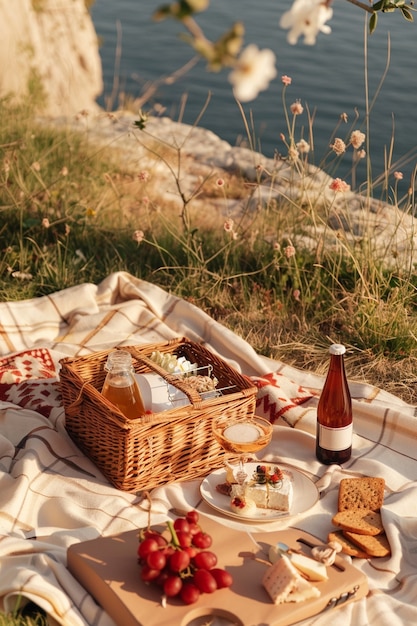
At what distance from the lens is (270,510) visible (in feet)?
9.32

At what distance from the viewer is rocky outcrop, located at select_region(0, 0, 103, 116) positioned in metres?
9.62

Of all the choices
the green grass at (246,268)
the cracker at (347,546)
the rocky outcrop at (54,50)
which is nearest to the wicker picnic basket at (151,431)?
the cracker at (347,546)

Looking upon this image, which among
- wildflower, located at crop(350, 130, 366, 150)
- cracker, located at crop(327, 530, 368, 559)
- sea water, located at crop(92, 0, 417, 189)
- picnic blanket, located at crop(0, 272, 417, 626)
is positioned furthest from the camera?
sea water, located at crop(92, 0, 417, 189)

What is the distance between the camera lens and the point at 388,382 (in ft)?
13.1

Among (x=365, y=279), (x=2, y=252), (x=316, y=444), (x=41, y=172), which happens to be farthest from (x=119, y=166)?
(x=316, y=444)

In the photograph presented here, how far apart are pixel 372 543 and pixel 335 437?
471 millimetres

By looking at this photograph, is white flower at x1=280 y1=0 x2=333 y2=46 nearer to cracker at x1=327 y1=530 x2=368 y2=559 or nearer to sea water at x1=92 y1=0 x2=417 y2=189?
cracker at x1=327 y1=530 x2=368 y2=559

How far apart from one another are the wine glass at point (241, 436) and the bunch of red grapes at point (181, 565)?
0.56 m

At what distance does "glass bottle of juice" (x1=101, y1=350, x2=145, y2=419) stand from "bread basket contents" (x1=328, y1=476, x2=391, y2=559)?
0.73 metres

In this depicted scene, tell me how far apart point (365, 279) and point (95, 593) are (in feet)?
8.40

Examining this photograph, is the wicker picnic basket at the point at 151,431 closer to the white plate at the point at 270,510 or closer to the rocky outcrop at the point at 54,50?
the white plate at the point at 270,510

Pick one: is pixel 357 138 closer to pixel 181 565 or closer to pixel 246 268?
pixel 246 268

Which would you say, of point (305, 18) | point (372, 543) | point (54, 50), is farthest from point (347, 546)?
point (54, 50)

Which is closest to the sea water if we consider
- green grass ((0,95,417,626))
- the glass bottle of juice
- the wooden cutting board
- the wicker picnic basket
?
green grass ((0,95,417,626))
